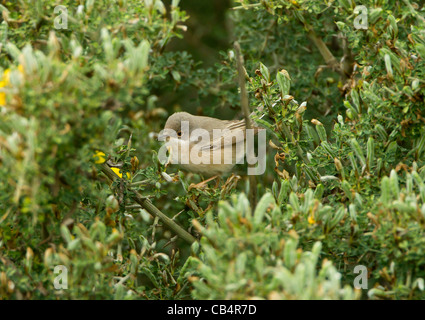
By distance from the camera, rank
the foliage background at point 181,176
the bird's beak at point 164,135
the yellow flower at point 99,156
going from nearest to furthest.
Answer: the foliage background at point 181,176 < the yellow flower at point 99,156 < the bird's beak at point 164,135

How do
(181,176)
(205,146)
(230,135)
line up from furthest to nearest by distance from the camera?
(205,146) < (230,135) < (181,176)

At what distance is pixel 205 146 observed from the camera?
4.62m

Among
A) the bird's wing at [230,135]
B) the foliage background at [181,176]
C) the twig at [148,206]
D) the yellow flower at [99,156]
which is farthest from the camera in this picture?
the bird's wing at [230,135]

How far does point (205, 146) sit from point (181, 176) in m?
1.01

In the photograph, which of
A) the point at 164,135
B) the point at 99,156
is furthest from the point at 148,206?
the point at 164,135

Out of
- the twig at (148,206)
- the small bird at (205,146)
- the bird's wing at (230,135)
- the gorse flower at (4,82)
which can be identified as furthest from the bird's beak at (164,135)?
the gorse flower at (4,82)

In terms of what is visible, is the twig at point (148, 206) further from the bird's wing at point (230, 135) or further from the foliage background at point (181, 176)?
the bird's wing at point (230, 135)

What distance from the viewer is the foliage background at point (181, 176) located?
2.29 m

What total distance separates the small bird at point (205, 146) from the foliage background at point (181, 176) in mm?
300

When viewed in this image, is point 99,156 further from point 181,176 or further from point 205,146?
point 205,146

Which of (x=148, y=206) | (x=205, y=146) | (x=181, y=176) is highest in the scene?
(x=205, y=146)

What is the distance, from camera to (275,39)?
477cm

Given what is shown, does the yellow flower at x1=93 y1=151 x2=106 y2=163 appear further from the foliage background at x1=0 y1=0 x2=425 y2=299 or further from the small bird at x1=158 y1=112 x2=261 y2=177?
the small bird at x1=158 y1=112 x2=261 y2=177
